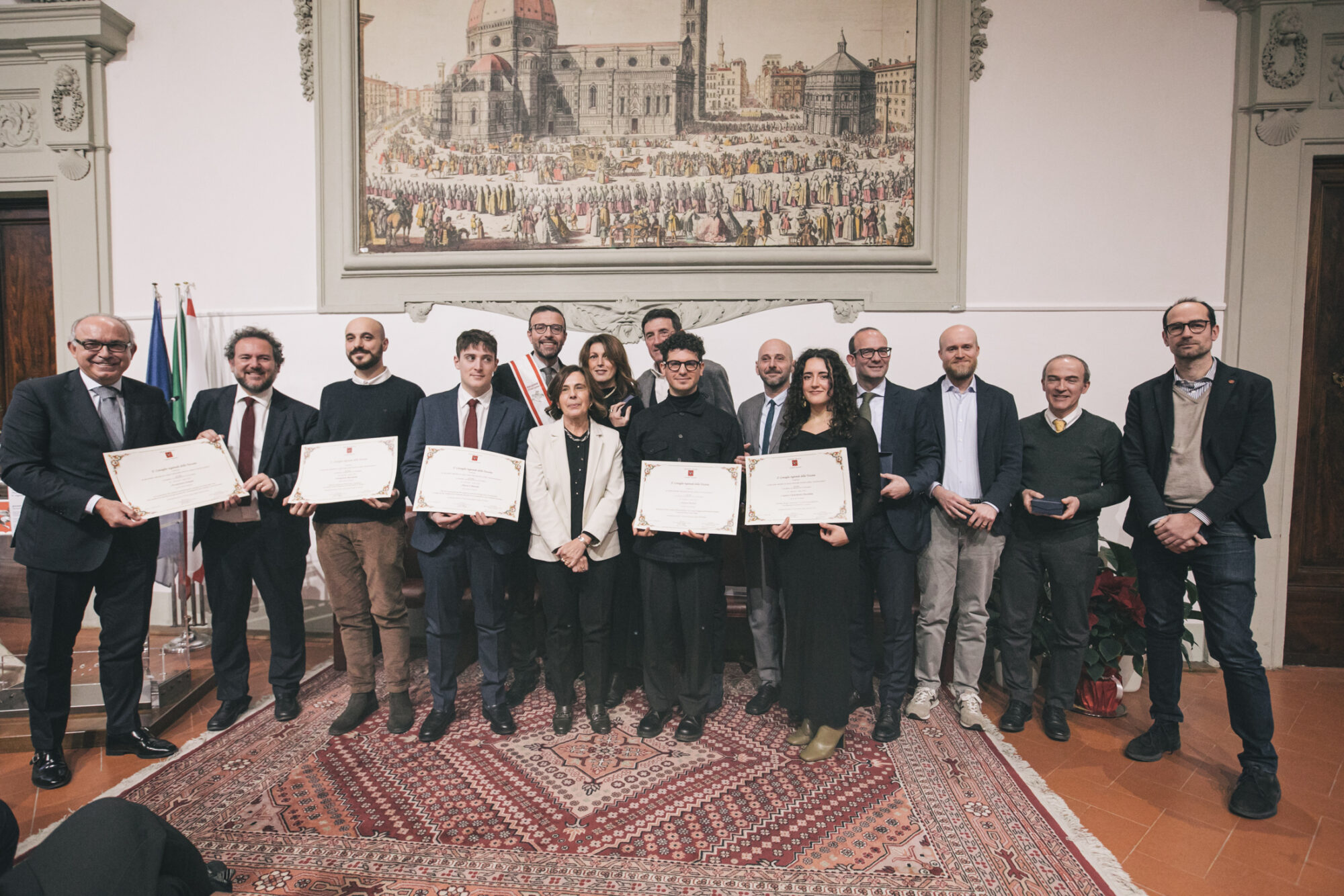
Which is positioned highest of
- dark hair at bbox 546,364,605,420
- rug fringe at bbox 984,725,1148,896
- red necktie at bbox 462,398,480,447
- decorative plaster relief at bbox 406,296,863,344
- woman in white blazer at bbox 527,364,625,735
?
decorative plaster relief at bbox 406,296,863,344

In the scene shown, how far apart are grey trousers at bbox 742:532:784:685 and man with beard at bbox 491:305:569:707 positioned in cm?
119

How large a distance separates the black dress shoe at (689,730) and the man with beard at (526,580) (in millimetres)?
993

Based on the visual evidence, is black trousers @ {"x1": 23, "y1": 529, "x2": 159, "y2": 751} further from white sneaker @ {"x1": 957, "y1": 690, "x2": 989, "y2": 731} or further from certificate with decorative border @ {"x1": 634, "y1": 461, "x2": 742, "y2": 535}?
white sneaker @ {"x1": 957, "y1": 690, "x2": 989, "y2": 731}

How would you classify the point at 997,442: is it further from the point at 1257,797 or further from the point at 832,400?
the point at 1257,797

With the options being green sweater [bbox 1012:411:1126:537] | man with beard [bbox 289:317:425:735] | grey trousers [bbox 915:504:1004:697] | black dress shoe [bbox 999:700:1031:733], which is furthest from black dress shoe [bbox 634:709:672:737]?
green sweater [bbox 1012:411:1126:537]

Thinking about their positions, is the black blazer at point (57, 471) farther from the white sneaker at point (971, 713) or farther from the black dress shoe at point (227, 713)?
the white sneaker at point (971, 713)

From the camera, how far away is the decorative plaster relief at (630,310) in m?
4.58

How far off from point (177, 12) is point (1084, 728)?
26.1 feet

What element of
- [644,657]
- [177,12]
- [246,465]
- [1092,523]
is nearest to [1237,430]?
[1092,523]

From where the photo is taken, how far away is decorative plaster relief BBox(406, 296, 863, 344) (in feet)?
15.0

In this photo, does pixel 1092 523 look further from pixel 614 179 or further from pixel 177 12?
pixel 177 12

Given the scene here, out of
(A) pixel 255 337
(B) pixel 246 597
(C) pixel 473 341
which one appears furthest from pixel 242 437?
(C) pixel 473 341

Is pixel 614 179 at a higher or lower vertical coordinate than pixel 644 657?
higher

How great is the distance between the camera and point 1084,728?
10.8 ft
